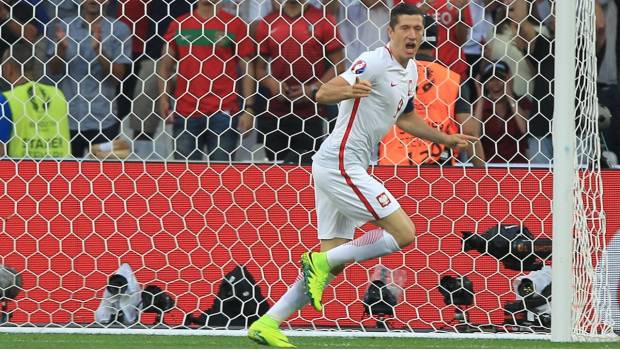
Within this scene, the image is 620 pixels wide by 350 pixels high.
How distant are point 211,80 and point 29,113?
1.09 m

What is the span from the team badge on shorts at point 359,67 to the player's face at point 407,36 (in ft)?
0.78

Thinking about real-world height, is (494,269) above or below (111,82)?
below

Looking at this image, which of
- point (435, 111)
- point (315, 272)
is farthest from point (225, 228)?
point (315, 272)

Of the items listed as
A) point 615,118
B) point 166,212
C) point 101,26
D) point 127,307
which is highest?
point 101,26

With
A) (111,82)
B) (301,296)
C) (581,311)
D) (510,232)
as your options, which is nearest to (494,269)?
(510,232)

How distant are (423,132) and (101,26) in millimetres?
2440

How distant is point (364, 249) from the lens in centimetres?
679

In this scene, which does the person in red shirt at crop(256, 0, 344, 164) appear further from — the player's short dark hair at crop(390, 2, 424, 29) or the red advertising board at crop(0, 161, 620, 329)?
the player's short dark hair at crop(390, 2, 424, 29)

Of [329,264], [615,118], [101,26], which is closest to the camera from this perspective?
[329,264]

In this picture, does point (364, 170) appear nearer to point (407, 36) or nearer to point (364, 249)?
point (364, 249)

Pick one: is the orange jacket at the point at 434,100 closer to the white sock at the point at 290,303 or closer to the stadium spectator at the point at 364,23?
the stadium spectator at the point at 364,23

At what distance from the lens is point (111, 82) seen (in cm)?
853

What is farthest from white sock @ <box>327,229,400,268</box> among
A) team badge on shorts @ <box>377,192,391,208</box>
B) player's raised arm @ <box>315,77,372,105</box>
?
player's raised arm @ <box>315,77,372,105</box>

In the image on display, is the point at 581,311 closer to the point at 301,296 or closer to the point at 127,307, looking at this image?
the point at 301,296
